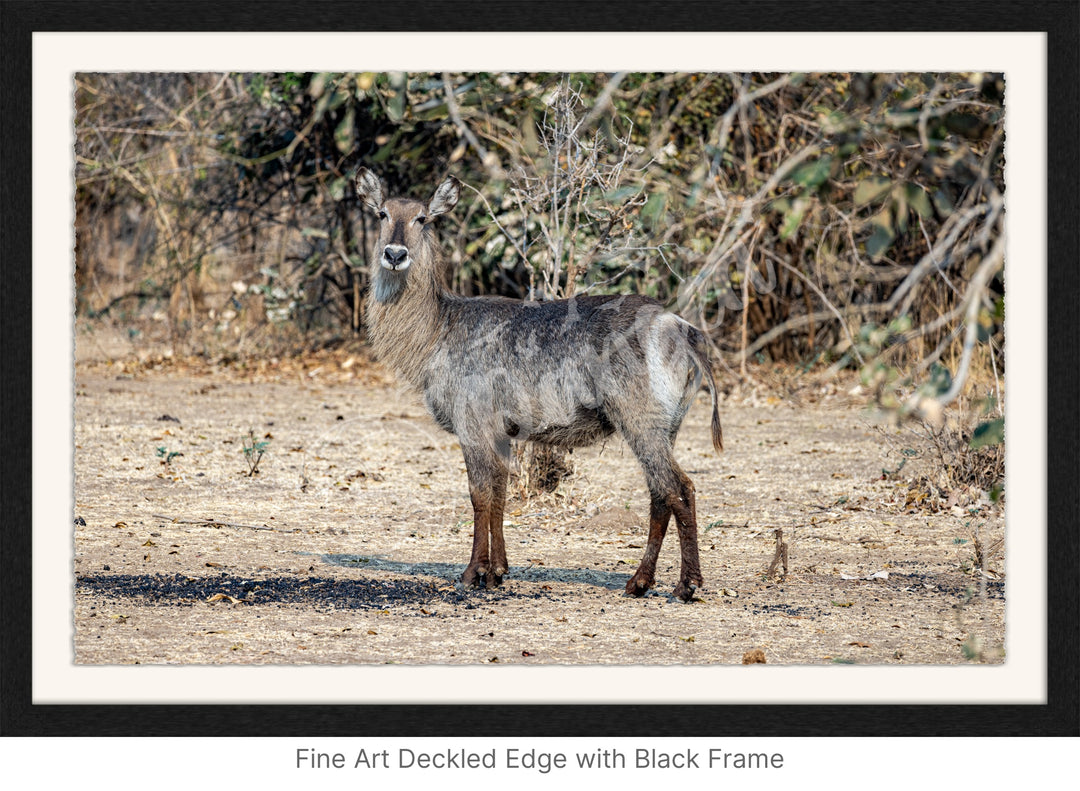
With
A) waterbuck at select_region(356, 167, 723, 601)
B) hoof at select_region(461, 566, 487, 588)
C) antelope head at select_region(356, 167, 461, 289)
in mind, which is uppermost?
antelope head at select_region(356, 167, 461, 289)

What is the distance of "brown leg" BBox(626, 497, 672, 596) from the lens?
6.71 metres

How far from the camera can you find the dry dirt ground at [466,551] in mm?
5859

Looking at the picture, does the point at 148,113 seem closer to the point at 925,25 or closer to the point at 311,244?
the point at 311,244

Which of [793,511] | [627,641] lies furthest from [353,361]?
[627,641]

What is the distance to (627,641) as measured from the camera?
587 cm

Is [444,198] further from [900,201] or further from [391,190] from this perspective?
[391,190]

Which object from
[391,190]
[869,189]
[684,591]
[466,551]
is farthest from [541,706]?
[391,190]

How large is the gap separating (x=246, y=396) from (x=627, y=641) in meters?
8.55

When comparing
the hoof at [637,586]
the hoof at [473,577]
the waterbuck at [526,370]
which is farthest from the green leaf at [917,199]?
the hoof at [473,577]

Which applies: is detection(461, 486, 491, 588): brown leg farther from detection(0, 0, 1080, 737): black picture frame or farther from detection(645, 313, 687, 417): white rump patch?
detection(0, 0, 1080, 737): black picture frame

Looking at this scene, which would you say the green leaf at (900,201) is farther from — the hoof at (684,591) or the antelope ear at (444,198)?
the antelope ear at (444,198)

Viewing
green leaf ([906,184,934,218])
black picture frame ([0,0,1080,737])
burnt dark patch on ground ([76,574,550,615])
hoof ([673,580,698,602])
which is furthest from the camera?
hoof ([673,580,698,602])

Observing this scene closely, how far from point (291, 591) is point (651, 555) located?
1842 mm

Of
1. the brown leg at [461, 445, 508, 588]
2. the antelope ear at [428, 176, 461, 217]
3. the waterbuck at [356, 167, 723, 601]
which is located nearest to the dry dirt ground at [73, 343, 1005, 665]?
the brown leg at [461, 445, 508, 588]
